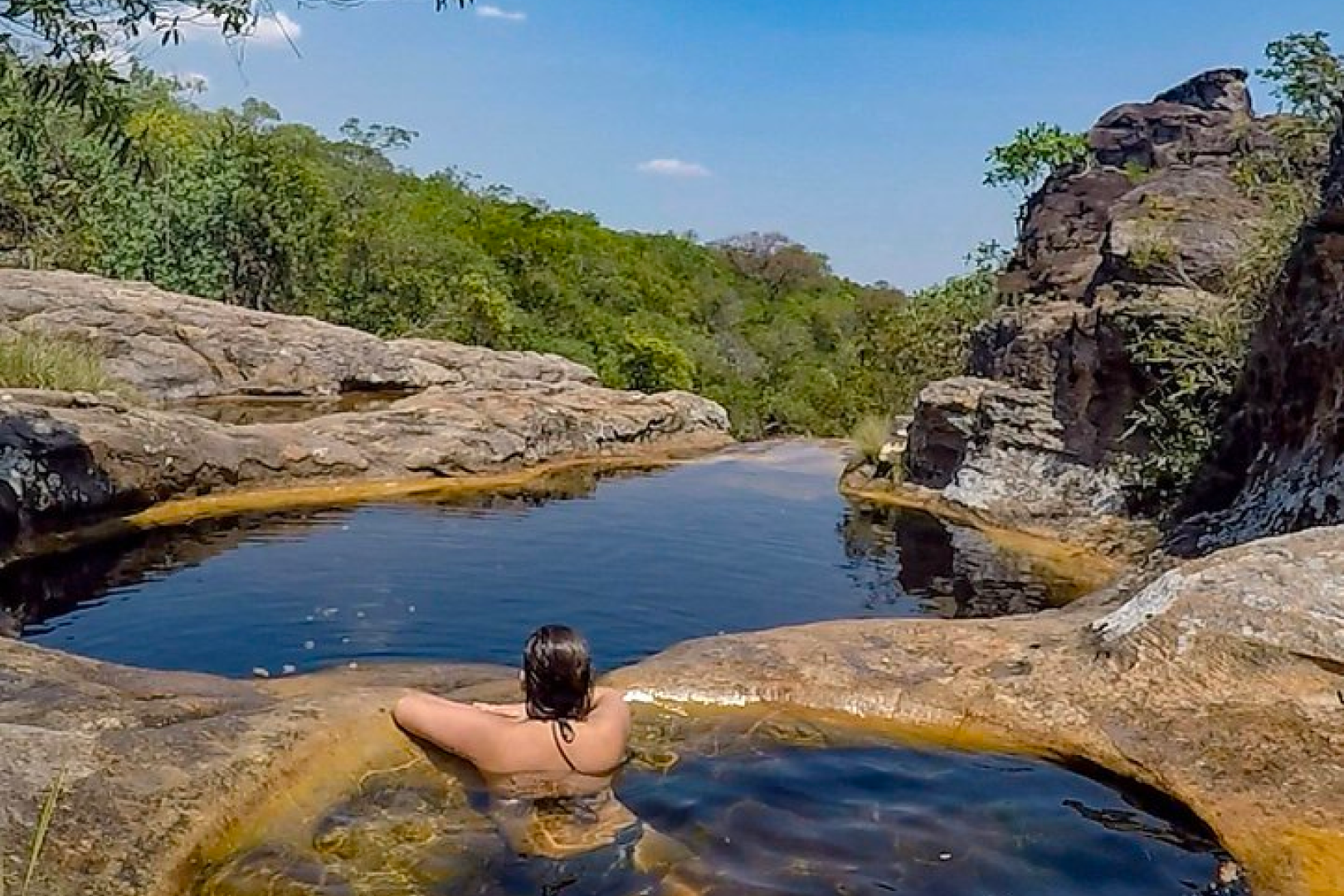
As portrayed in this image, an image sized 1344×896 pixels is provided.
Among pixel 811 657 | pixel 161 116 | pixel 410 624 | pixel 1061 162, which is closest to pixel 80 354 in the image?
pixel 410 624

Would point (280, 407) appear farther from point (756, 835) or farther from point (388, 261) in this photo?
point (756, 835)

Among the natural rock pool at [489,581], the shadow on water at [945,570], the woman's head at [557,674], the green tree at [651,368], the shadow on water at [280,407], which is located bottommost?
the shadow on water at [945,570]

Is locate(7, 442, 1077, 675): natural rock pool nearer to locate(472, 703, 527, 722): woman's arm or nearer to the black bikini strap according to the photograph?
locate(472, 703, 527, 722): woman's arm

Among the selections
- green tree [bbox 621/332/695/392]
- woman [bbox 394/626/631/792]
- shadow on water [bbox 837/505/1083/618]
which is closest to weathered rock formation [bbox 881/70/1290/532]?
shadow on water [bbox 837/505/1083/618]

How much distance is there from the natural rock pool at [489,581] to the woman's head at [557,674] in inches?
109

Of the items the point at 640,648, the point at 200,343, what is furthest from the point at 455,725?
the point at 200,343

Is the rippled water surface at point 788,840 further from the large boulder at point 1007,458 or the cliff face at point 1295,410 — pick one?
the large boulder at point 1007,458

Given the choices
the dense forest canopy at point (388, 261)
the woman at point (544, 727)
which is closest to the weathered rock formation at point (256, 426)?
the dense forest canopy at point (388, 261)

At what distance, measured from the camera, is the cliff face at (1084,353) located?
1399 cm

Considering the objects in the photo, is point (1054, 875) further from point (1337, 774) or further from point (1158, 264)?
point (1158, 264)

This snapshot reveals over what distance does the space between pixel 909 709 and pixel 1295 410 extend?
6046 millimetres

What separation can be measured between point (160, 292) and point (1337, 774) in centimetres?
1753

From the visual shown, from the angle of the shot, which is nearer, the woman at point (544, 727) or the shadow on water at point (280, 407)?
the woman at point (544, 727)

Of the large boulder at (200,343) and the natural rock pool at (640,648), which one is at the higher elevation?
the large boulder at (200,343)
